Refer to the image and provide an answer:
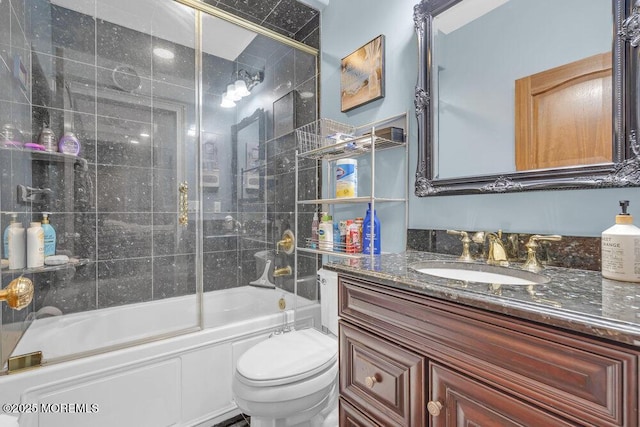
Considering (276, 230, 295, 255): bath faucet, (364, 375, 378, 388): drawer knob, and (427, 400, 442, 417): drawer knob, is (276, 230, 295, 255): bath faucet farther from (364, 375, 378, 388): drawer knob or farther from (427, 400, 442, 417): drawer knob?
(427, 400, 442, 417): drawer knob

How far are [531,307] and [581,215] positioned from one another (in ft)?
1.85

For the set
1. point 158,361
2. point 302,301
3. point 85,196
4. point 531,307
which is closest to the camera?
point 531,307

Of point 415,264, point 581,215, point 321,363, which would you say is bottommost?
point 321,363

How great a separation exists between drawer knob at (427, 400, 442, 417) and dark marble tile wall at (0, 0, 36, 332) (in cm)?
161

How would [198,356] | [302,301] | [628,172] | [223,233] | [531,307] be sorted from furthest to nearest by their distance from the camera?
[223,233], [302,301], [198,356], [628,172], [531,307]

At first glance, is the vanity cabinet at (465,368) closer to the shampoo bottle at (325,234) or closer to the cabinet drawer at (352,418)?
the cabinet drawer at (352,418)

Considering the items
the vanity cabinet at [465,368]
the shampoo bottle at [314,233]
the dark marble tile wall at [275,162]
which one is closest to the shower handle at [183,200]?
the dark marble tile wall at [275,162]

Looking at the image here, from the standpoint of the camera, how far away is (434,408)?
65 centimetres

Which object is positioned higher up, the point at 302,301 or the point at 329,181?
the point at 329,181

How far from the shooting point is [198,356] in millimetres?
1584

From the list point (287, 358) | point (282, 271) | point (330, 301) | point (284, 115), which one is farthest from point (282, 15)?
point (287, 358)

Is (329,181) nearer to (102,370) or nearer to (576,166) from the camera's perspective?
(576,166)

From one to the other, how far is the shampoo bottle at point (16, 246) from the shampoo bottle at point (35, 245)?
1.2 inches

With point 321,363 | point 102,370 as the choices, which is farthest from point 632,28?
point 102,370
